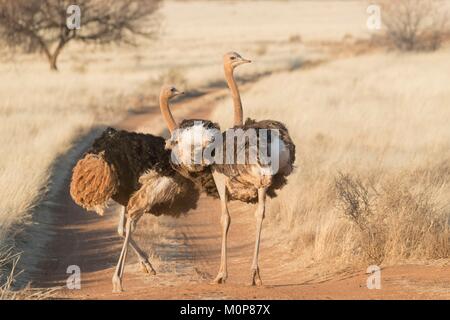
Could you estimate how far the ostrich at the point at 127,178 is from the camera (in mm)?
7430

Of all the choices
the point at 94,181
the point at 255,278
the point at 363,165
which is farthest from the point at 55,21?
the point at 255,278

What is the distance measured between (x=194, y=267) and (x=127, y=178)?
1.68 m

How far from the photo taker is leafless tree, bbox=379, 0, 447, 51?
126 ft

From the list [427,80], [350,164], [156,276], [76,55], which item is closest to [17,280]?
[156,276]

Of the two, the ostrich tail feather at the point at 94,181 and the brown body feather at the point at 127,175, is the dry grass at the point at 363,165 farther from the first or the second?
the ostrich tail feather at the point at 94,181

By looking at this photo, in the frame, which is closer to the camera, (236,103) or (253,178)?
(253,178)

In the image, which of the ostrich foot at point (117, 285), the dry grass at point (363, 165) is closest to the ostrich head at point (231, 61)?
the dry grass at point (363, 165)

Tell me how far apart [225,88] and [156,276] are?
21928 millimetres

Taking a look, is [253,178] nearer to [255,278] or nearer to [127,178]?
[255,278]

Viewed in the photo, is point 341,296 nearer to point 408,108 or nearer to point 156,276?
point 156,276

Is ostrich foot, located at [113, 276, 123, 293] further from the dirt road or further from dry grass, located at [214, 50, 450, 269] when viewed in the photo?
dry grass, located at [214, 50, 450, 269]

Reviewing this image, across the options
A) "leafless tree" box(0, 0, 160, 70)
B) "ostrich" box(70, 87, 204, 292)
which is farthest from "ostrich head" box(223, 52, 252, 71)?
"leafless tree" box(0, 0, 160, 70)

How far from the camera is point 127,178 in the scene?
7.61m

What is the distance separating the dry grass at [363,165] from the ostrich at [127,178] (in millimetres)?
1805
